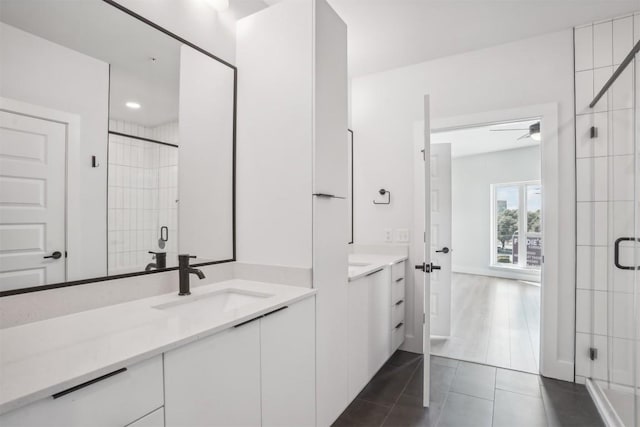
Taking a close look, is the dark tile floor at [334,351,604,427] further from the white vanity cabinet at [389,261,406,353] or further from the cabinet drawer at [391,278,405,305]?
the cabinet drawer at [391,278,405,305]

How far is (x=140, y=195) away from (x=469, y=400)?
2.36 metres


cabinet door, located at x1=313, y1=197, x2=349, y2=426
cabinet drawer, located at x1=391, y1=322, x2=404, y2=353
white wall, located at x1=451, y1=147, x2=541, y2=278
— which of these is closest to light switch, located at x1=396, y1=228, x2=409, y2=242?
cabinet drawer, located at x1=391, y1=322, x2=404, y2=353

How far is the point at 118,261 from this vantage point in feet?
4.40

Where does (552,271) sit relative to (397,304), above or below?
above

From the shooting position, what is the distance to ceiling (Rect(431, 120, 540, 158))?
15.6 feet

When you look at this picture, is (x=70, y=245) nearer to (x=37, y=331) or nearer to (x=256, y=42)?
(x=37, y=331)

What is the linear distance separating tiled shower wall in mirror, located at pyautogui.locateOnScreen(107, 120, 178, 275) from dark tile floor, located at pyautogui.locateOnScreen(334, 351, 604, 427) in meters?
1.48

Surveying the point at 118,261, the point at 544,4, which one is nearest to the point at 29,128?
the point at 118,261

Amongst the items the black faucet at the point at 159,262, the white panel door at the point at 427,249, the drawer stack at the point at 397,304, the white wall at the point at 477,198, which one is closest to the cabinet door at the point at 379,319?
the drawer stack at the point at 397,304

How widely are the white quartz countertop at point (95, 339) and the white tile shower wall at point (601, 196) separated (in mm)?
2142

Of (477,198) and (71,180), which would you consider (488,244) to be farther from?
(71,180)

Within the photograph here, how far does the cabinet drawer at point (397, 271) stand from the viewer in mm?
2688

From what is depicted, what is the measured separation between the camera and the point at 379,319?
2.41 metres

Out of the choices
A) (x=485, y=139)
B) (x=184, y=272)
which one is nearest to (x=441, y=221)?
(x=184, y=272)
